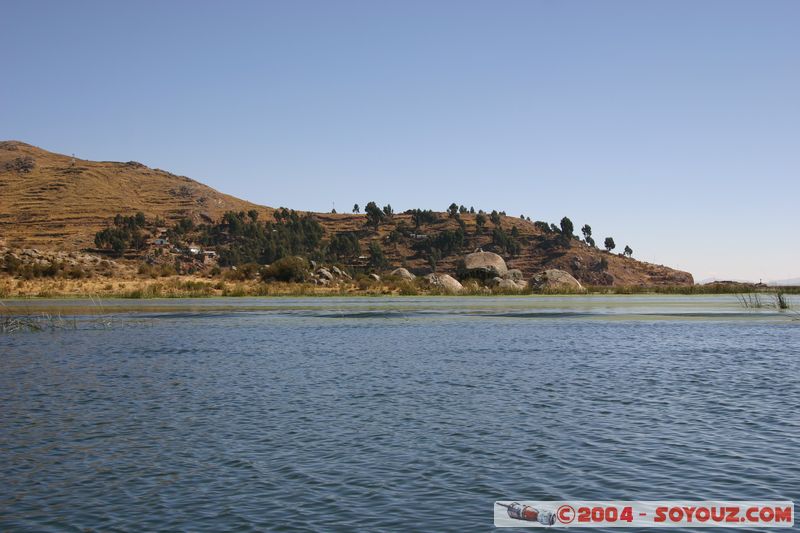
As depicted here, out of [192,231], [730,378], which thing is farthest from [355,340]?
[192,231]

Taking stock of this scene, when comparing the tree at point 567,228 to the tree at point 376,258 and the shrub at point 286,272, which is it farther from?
the shrub at point 286,272

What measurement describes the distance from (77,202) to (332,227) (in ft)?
185

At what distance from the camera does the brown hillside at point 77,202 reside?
141m

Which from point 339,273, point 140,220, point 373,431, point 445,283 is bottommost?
point 373,431

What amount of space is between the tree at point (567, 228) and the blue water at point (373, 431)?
421 ft

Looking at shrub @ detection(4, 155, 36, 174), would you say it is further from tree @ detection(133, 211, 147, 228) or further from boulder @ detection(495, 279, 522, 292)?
boulder @ detection(495, 279, 522, 292)

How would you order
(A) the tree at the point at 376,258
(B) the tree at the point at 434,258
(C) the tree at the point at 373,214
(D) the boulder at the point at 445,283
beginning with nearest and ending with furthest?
(D) the boulder at the point at 445,283
(A) the tree at the point at 376,258
(B) the tree at the point at 434,258
(C) the tree at the point at 373,214

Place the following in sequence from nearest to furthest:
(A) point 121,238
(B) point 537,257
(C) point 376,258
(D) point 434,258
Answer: (A) point 121,238 < (C) point 376,258 < (D) point 434,258 < (B) point 537,257

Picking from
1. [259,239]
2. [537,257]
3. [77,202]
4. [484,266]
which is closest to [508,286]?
[484,266]

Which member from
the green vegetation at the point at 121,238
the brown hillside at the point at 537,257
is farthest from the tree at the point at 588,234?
the green vegetation at the point at 121,238

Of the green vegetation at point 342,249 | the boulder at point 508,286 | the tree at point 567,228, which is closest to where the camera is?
the boulder at point 508,286

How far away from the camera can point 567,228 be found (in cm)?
15862

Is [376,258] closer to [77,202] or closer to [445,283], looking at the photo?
[445,283]

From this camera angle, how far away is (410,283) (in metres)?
88.1
